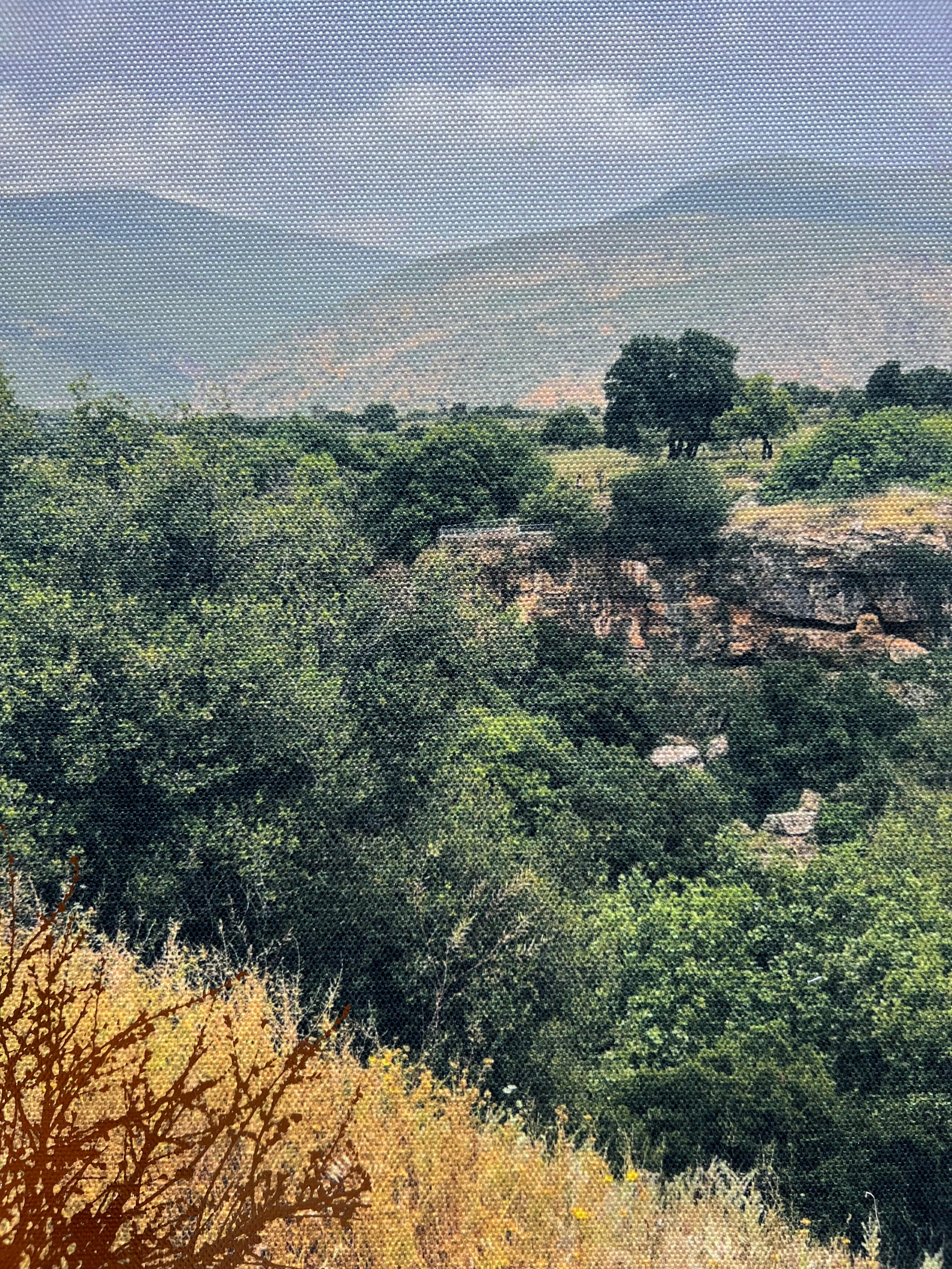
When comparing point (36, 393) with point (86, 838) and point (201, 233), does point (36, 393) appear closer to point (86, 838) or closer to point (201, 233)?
point (201, 233)

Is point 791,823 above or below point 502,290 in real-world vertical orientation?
below

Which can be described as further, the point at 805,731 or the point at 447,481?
the point at 447,481

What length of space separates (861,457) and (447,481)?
901mm

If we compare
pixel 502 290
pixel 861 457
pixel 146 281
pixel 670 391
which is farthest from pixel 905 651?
pixel 146 281

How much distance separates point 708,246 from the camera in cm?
197

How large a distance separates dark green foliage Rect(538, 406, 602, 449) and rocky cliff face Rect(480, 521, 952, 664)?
0.82ft

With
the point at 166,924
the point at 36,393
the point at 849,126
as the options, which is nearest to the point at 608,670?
the point at 166,924

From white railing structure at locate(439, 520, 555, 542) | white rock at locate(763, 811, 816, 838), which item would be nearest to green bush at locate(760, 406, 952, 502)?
white railing structure at locate(439, 520, 555, 542)

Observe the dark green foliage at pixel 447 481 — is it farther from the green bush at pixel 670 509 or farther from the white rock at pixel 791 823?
the white rock at pixel 791 823

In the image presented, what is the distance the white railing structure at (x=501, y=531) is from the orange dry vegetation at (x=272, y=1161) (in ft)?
3.43

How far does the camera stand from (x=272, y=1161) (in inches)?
65.0

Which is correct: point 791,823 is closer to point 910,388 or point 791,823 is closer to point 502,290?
point 910,388

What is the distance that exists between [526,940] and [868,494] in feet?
3.95

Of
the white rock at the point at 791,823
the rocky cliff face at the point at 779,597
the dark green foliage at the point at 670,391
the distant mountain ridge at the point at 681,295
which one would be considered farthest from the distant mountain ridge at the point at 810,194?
the white rock at the point at 791,823
